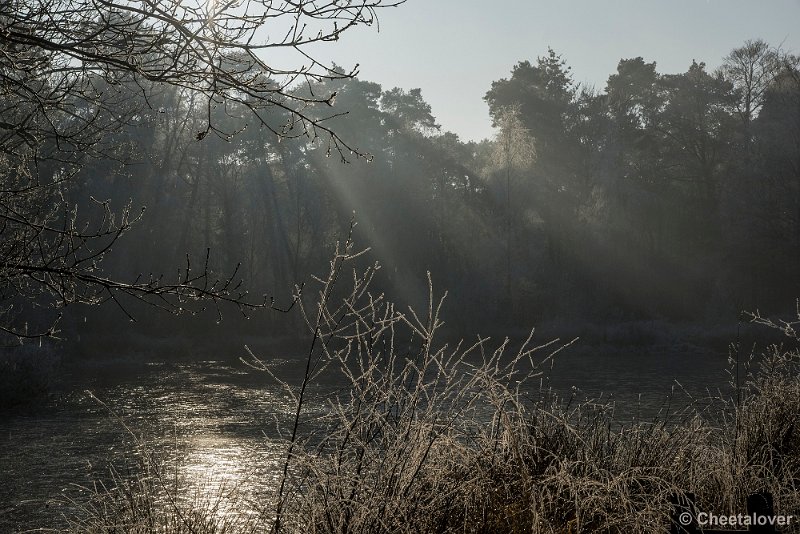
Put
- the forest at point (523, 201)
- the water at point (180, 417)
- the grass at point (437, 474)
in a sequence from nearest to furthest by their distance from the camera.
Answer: the grass at point (437, 474)
the water at point (180, 417)
the forest at point (523, 201)

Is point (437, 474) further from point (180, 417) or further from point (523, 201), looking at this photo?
point (523, 201)

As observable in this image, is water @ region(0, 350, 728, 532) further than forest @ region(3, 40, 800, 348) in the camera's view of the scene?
No

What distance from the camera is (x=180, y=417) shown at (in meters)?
15.0

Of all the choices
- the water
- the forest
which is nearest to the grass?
the water

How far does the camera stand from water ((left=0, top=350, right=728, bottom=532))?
980 centimetres

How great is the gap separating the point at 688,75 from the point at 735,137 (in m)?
4.12

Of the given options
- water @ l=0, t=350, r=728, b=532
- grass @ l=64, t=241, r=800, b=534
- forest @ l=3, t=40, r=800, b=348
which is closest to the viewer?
grass @ l=64, t=241, r=800, b=534

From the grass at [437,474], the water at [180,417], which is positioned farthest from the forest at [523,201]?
the grass at [437,474]

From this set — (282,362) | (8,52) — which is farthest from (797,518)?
(282,362)

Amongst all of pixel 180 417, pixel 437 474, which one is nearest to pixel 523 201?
pixel 180 417

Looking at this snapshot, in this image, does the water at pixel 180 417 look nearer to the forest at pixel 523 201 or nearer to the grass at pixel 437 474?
the grass at pixel 437 474

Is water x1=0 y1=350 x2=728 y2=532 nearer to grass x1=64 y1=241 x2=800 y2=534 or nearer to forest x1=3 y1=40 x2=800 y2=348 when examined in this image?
grass x1=64 y1=241 x2=800 y2=534

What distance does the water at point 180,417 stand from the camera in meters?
9.80

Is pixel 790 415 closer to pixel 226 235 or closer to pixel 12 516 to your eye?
pixel 12 516
